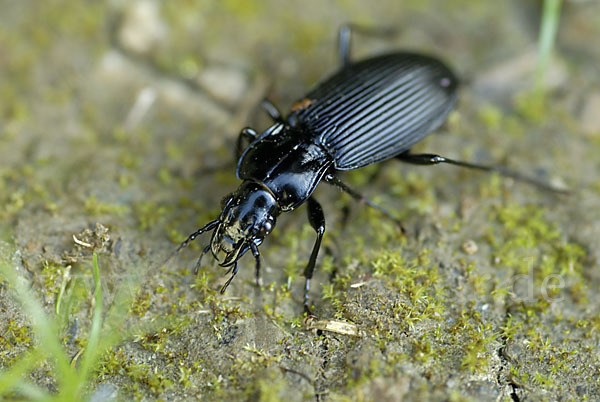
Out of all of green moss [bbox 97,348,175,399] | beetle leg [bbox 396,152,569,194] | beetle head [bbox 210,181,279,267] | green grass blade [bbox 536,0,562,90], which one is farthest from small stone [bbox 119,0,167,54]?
green grass blade [bbox 536,0,562,90]

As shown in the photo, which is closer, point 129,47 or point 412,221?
point 412,221

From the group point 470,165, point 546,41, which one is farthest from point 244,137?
point 546,41

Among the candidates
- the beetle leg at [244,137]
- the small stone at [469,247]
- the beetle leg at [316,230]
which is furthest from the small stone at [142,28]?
the small stone at [469,247]

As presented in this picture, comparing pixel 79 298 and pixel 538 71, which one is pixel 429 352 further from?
pixel 538 71

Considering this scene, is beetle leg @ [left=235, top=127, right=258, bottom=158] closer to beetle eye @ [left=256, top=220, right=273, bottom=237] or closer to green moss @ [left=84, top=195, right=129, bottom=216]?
beetle eye @ [left=256, top=220, right=273, bottom=237]

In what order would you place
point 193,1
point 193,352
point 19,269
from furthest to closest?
point 193,1 < point 19,269 < point 193,352

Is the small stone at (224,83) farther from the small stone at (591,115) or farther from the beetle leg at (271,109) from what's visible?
the small stone at (591,115)

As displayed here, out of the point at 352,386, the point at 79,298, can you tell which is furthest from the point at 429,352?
the point at 79,298

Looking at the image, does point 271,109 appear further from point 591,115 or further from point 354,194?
point 591,115
